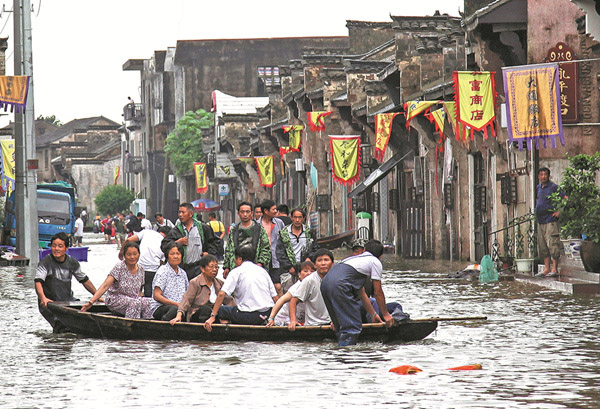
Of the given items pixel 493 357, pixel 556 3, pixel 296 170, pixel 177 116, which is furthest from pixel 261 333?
pixel 177 116

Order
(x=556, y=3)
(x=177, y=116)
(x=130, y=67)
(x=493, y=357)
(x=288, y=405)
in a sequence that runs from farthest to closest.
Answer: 1. (x=130, y=67)
2. (x=177, y=116)
3. (x=556, y=3)
4. (x=493, y=357)
5. (x=288, y=405)

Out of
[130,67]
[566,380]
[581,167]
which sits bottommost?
[566,380]

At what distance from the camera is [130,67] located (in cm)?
11169

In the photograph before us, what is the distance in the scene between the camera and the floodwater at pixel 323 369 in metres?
10.0

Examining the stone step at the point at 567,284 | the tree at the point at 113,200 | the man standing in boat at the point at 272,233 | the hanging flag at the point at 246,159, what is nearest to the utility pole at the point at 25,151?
the stone step at the point at 567,284

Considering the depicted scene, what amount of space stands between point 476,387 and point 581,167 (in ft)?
Result: 38.7

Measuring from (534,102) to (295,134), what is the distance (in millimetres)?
29369

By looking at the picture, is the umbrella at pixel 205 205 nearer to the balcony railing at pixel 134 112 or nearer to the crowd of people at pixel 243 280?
the balcony railing at pixel 134 112

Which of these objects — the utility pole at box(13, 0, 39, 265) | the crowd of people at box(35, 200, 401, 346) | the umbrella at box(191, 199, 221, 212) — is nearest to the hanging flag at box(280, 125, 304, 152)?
the utility pole at box(13, 0, 39, 265)

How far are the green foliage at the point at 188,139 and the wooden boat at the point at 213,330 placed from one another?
2794 inches

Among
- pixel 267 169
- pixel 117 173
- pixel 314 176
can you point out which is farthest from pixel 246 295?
pixel 117 173

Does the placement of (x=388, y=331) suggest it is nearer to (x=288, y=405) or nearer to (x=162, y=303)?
(x=162, y=303)

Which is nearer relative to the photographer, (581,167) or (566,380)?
(566,380)

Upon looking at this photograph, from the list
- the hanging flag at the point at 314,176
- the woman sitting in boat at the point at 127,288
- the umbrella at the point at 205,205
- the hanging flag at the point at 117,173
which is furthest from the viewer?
the hanging flag at the point at 117,173
